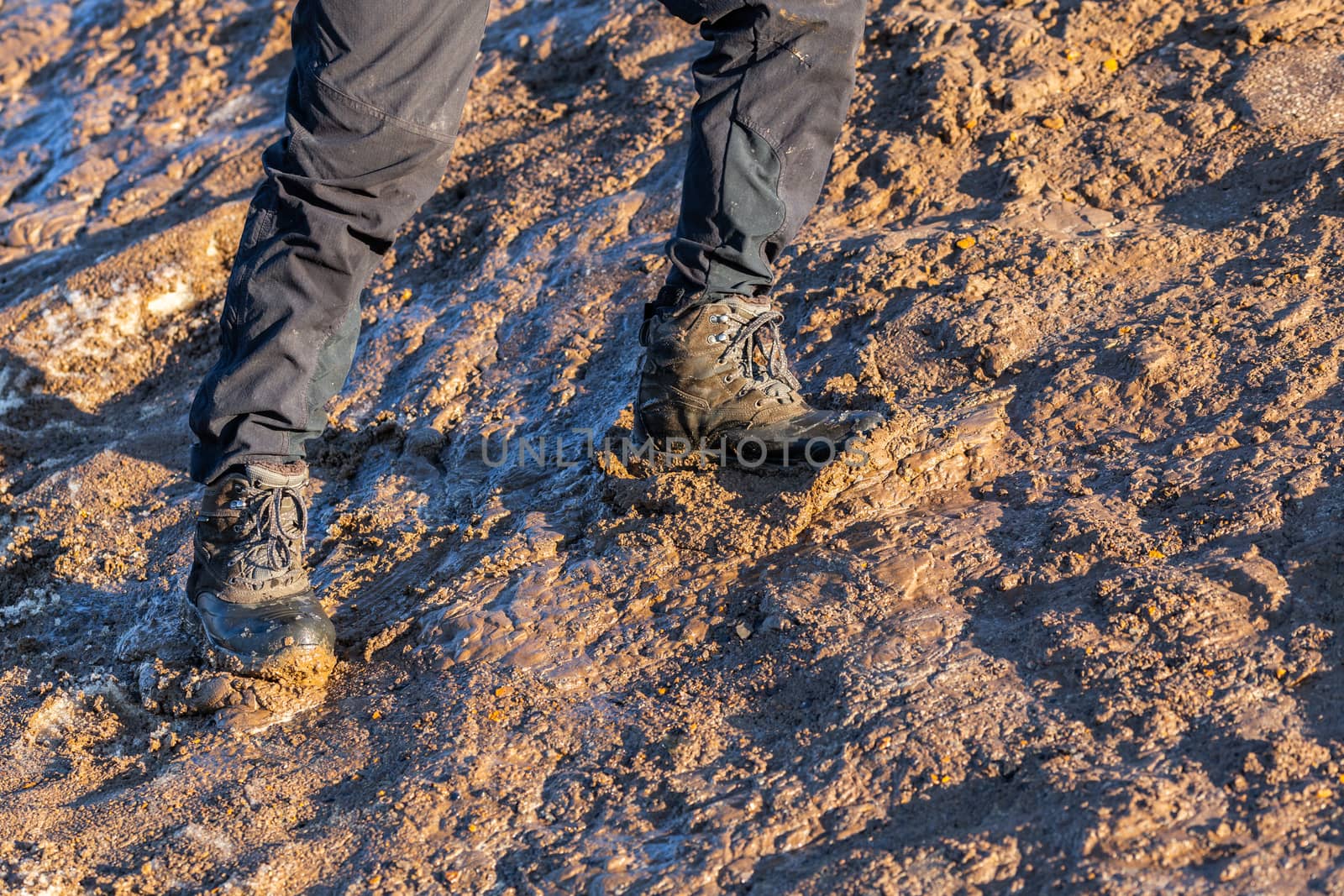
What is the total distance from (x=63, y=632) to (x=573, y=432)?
1.11m

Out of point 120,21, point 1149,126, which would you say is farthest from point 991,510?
point 120,21

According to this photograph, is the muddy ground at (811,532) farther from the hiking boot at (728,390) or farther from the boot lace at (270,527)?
the boot lace at (270,527)

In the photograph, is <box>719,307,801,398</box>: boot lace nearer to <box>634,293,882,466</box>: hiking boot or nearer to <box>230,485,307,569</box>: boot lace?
<box>634,293,882,466</box>: hiking boot

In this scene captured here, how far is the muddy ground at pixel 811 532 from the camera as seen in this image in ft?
5.13

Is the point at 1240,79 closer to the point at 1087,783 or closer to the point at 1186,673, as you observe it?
the point at 1186,673

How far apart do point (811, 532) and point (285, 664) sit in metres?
0.94

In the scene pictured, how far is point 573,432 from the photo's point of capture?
2.58 metres

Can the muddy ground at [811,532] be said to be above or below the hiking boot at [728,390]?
below

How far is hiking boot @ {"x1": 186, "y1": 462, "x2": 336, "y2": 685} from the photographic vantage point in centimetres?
201

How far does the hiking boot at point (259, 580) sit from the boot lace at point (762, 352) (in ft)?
2.75

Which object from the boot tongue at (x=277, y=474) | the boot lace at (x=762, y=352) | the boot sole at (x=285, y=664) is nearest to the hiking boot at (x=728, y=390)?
the boot lace at (x=762, y=352)

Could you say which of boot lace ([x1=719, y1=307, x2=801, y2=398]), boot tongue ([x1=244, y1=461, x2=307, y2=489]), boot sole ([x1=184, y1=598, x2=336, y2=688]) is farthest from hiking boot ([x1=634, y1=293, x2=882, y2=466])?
boot sole ([x1=184, y1=598, x2=336, y2=688])

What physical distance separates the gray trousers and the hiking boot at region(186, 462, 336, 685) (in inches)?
2.2

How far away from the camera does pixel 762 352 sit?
2283 millimetres
